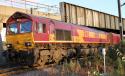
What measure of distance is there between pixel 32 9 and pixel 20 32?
921 centimetres

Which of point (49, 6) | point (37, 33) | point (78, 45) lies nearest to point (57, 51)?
point (37, 33)

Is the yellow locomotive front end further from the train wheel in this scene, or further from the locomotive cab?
the train wheel

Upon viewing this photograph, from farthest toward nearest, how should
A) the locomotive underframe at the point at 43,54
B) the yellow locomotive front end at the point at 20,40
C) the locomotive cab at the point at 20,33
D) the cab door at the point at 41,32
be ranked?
the cab door at the point at 41,32 → the locomotive cab at the point at 20,33 → the yellow locomotive front end at the point at 20,40 → the locomotive underframe at the point at 43,54

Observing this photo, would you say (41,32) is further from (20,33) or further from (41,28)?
(20,33)

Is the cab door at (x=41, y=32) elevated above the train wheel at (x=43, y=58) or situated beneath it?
elevated above

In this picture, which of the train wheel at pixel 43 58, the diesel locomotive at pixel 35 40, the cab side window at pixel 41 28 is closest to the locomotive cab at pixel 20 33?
the diesel locomotive at pixel 35 40

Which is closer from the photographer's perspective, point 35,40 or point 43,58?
point 35,40

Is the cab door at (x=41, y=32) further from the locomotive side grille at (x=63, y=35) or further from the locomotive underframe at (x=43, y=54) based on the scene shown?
the locomotive side grille at (x=63, y=35)

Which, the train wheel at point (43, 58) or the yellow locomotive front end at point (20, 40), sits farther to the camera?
the train wheel at point (43, 58)

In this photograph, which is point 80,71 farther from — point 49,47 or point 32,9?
point 32,9

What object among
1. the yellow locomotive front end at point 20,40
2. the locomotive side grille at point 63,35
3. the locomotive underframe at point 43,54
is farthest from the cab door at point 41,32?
the locomotive side grille at point 63,35

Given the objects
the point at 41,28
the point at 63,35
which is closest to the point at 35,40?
the point at 41,28

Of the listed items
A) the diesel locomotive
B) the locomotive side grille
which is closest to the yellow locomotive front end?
the diesel locomotive

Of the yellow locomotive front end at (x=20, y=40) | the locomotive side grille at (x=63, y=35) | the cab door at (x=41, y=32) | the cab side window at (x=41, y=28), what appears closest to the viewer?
the yellow locomotive front end at (x=20, y=40)
